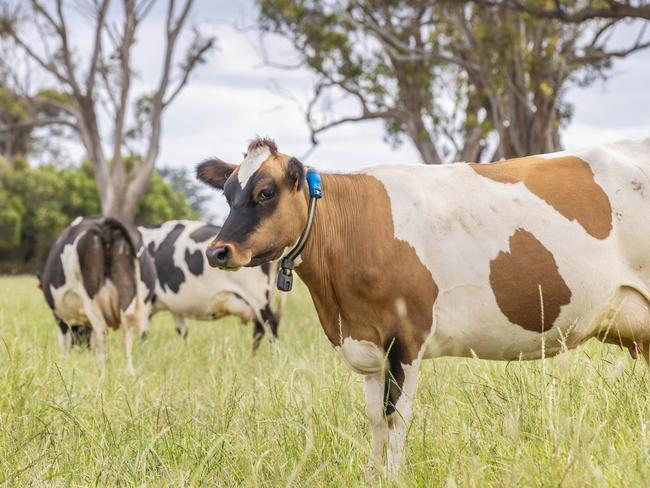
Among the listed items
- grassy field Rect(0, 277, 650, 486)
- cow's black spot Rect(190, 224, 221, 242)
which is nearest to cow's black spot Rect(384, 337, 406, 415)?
grassy field Rect(0, 277, 650, 486)

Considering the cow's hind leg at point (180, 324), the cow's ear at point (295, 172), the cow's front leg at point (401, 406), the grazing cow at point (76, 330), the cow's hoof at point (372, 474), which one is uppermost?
the cow's ear at point (295, 172)

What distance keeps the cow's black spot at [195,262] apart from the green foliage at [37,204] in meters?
23.8

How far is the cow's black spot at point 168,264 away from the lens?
9641mm

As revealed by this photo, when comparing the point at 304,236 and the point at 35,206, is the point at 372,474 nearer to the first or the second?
the point at 304,236

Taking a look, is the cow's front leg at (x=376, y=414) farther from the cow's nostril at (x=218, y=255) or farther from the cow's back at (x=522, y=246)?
the cow's nostril at (x=218, y=255)

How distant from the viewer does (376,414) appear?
3.53 metres

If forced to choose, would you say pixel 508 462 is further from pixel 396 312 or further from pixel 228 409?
pixel 228 409

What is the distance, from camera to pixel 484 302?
3.53m

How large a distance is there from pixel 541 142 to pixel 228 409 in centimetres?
1114

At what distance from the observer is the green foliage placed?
3112cm

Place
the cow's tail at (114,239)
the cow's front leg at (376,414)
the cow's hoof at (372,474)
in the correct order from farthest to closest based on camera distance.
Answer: the cow's tail at (114,239), the cow's front leg at (376,414), the cow's hoof at (372,474)

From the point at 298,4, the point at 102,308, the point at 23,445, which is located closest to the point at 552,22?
the point at 298,4

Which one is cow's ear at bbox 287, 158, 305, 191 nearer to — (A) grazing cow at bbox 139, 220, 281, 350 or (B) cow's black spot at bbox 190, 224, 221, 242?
(A) grazing cow at bbox 139, 220, 281, 350

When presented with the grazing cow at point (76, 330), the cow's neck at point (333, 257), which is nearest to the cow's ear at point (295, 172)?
the cow's neck at point (333, 257)
